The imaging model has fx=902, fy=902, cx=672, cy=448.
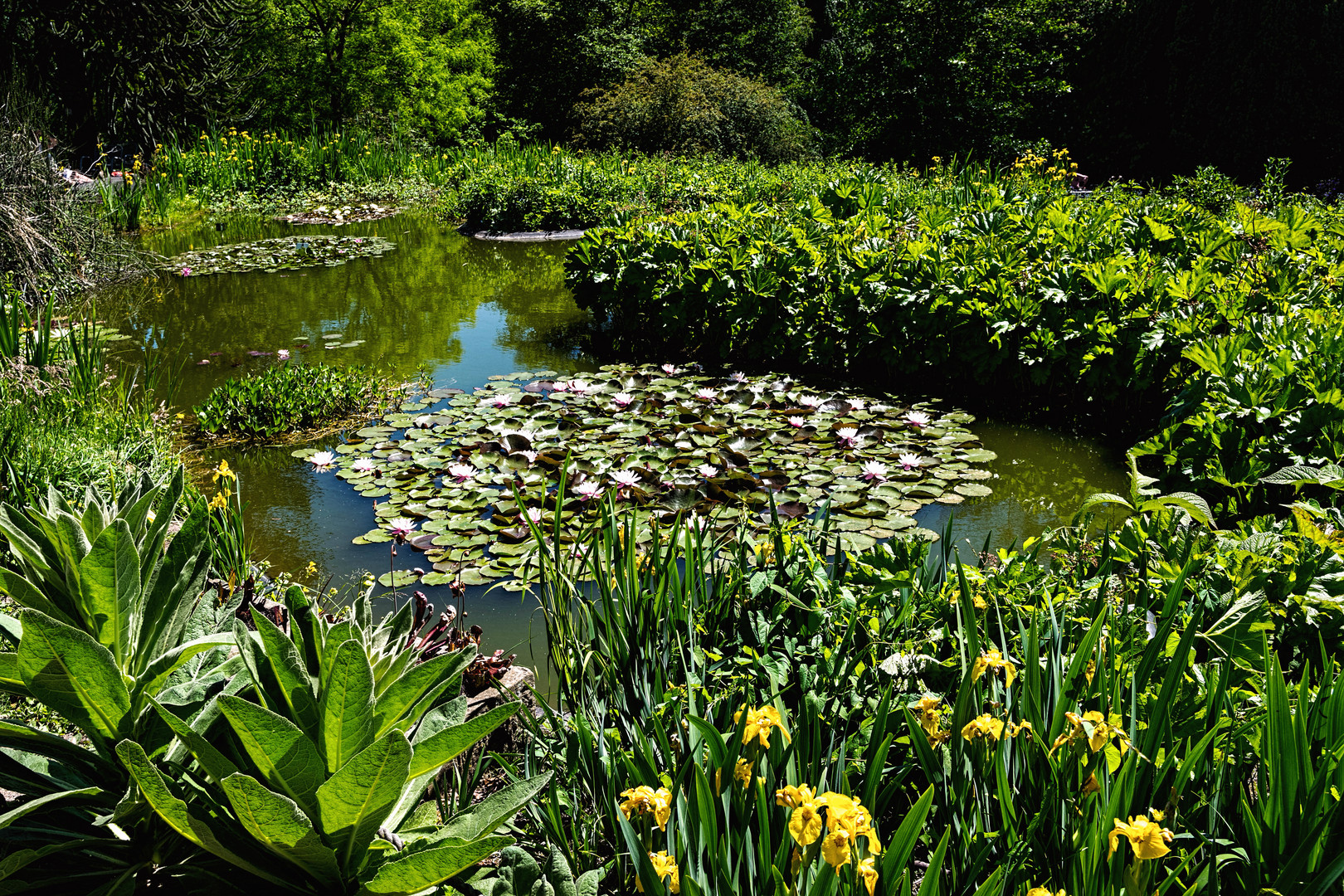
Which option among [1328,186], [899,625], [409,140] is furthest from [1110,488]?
[409,140]

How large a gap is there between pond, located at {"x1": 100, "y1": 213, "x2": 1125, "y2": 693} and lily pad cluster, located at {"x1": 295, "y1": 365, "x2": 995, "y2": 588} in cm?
16

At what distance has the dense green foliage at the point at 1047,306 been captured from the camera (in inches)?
121

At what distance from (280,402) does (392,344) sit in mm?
2137

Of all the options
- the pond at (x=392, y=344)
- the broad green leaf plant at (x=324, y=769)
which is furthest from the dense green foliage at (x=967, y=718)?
the pond at (x=392, y=344)

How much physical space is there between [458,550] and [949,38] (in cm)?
1437

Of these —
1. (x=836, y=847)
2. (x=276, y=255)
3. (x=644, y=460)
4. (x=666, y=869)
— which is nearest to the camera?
(x=836, y=847)

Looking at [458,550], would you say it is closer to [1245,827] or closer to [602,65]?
[1245,827]

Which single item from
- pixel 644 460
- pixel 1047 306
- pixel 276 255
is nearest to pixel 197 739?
pixel 644 460

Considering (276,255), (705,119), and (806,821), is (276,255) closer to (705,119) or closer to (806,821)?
(705,119)

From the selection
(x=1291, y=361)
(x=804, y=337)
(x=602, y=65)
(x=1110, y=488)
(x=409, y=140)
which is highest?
(x=602, y=65)

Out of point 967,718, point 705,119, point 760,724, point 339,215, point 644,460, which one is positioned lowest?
point 644,460

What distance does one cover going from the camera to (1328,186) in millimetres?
12047

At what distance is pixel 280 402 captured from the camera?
5031 mm

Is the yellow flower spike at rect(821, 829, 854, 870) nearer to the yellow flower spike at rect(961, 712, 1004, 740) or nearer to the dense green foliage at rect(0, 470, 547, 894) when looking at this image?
the yellow flower spike at rect(961, 712, 1004, 740)
